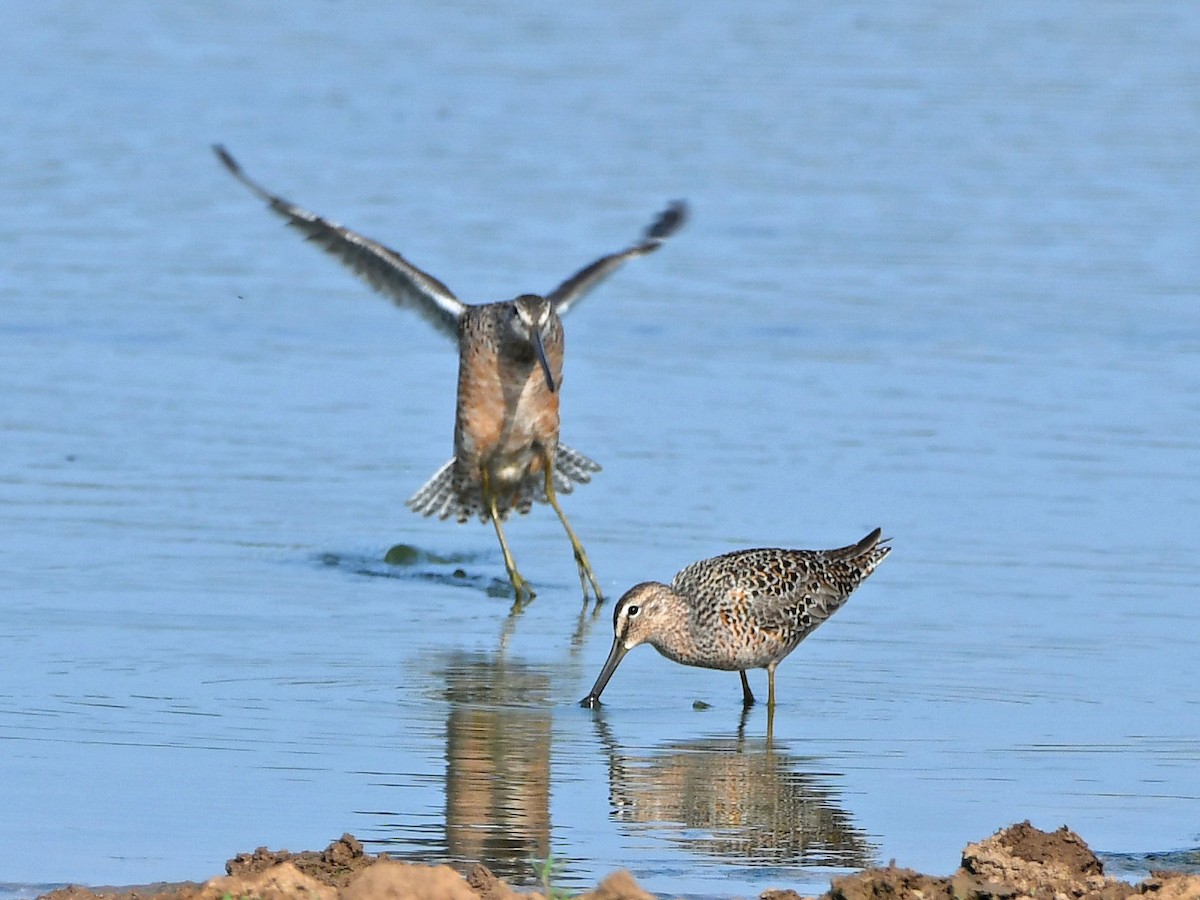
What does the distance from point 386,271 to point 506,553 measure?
5.62 feet

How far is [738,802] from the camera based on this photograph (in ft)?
23.7

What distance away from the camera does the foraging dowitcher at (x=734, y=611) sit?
8430 mm

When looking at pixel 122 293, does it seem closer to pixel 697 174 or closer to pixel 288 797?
pixel 697 174

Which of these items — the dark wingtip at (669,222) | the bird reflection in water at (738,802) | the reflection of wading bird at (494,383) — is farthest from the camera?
the dark wingtip at (669,222)

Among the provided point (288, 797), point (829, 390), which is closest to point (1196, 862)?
point (288, 797)

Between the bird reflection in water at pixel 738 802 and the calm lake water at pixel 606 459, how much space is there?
0.02m

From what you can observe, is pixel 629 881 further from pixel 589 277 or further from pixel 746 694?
pixel 589 277

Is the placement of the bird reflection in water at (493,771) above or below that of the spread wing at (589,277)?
below

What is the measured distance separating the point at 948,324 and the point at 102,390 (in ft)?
17.2

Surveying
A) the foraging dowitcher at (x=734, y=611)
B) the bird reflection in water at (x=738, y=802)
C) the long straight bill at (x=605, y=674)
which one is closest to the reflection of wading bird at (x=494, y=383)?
the foraging dowitcher at (x=734, y=611)

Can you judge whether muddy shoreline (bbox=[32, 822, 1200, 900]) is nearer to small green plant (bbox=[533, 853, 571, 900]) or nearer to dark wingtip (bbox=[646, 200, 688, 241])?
small green plant (bbox=[533, 853, 571, 900])

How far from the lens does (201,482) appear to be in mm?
11555

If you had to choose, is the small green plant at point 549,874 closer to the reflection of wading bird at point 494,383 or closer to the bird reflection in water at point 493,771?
the bird reflection in water at point 493,771

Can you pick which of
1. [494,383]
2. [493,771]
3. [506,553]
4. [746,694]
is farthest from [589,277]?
[493,771]
